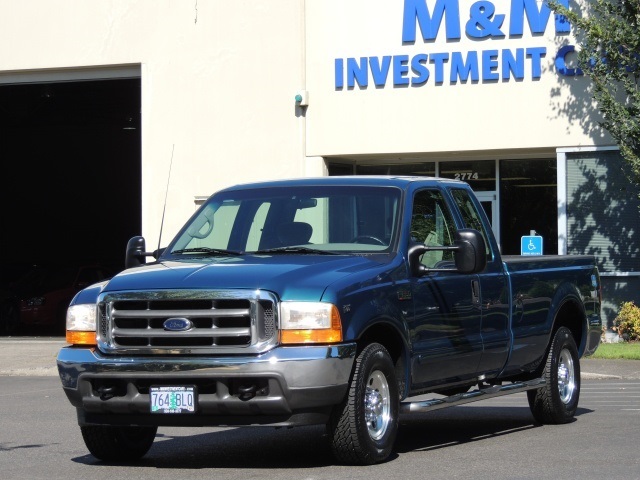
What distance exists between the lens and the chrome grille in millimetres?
8648

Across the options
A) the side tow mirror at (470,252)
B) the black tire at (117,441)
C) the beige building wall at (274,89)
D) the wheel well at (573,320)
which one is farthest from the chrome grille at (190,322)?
the beige building wall at (274,89)

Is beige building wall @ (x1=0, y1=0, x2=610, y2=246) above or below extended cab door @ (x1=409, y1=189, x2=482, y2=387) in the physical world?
above

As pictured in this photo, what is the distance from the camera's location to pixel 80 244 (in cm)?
5306

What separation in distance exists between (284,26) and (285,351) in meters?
18.8

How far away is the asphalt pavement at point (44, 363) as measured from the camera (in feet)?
62.1

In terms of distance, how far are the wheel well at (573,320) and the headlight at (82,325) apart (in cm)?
482

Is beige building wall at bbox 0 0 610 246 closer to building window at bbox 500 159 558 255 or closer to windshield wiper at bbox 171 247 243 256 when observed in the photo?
building window at bbox 500 159 558 255

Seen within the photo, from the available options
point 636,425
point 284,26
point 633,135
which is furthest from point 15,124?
point 636,425

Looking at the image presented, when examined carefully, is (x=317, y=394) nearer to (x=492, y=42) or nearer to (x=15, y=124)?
(x=492, y=42)

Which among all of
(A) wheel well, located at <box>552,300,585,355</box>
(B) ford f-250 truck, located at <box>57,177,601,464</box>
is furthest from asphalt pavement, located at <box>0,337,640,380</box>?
(B) ford f-250 truck, located at <box>57,177,601,464</box>

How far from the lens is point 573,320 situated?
1280cm

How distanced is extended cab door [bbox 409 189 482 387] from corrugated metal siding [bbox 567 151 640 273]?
48.5ft

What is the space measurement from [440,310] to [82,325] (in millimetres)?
2644

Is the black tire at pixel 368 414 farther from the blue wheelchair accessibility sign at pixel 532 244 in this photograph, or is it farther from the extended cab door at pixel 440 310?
the blue wheelchair accessibility sign at pixel 532 244
